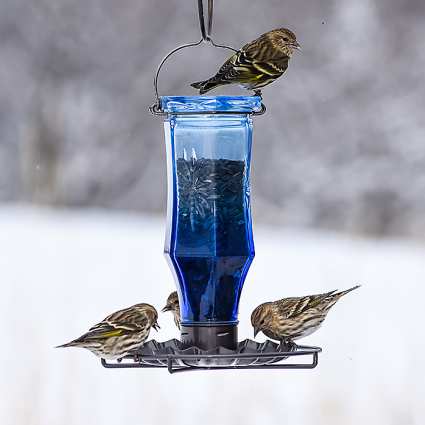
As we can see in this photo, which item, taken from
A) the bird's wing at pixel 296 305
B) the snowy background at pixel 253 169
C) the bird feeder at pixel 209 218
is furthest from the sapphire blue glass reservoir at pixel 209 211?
the snowy background at pixel 253 169

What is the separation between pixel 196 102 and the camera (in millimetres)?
4699

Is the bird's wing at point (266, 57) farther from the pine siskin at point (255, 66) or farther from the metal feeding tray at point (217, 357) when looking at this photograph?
the metal feeding tray at point (217, 357)

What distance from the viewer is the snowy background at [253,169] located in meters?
7.58

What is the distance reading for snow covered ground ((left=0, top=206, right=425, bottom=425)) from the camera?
22.5 feet

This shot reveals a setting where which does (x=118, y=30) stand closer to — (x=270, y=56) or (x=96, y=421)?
(x=96, y=421)

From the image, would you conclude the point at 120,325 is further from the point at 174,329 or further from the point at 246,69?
the point at 174,329

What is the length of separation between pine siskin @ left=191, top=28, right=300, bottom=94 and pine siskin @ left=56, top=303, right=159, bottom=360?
2.83 ft

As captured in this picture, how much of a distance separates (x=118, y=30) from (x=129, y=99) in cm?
41

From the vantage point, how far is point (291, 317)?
5008mm

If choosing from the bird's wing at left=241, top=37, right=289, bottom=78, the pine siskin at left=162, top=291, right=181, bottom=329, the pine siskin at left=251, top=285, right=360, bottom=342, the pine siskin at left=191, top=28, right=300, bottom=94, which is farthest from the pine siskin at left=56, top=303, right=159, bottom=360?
the bird's wing at left=241, top=37, right=289, bottom=78

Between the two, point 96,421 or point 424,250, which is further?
point 424,250

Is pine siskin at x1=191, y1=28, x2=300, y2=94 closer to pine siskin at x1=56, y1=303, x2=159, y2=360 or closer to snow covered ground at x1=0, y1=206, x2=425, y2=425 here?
pine siskin at x1=56, y1=303, x2=159, y2=360

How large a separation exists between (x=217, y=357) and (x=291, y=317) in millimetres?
632

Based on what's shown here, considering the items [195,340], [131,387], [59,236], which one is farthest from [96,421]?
[195,340]
